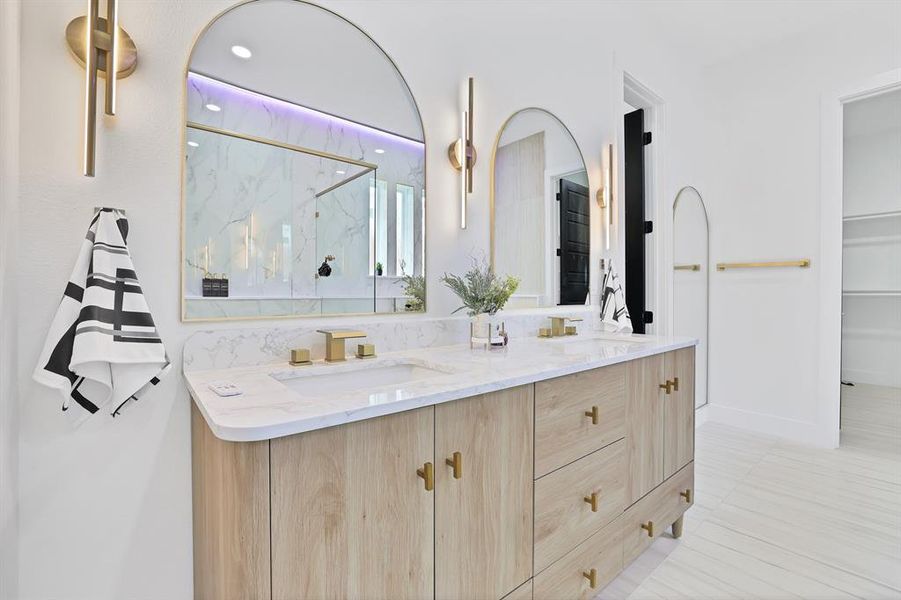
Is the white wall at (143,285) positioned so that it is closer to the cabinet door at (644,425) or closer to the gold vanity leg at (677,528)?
the cabinet door at (644,425)

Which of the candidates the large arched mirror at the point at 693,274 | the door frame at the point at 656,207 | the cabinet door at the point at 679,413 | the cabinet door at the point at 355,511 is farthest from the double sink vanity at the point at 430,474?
the large arched mirror at the point at 693,274

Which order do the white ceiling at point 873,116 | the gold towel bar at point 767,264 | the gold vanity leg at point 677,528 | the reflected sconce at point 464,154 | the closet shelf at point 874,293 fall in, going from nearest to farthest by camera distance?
1. the reflected sconce at point 464,154
2. the gold vanity leg at point 677,528
3. the gold towel bar at point 767,264
4. the white ceiling at point 873,116
5. the closet shelf at point 874,293

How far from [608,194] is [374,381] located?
181 centimetres

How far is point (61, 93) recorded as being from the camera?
3.24 ft

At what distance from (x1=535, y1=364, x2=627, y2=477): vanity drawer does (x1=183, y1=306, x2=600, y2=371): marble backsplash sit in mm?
552

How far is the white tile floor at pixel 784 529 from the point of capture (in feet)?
5.30

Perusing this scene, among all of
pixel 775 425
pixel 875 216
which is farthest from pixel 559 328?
pixel 875 216

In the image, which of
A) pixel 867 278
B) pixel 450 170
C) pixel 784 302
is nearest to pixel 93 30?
pixel 450 170

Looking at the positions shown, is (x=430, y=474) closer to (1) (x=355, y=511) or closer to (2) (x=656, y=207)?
(1) (x=355, y=511)

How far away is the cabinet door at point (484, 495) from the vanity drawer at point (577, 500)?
0.21ft

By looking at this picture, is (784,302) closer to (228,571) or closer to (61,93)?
(228,571)

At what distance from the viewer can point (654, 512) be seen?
67.9 inches

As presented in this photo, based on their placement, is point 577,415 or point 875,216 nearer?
point 577,415

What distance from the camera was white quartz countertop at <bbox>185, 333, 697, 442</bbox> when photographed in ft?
2.60
